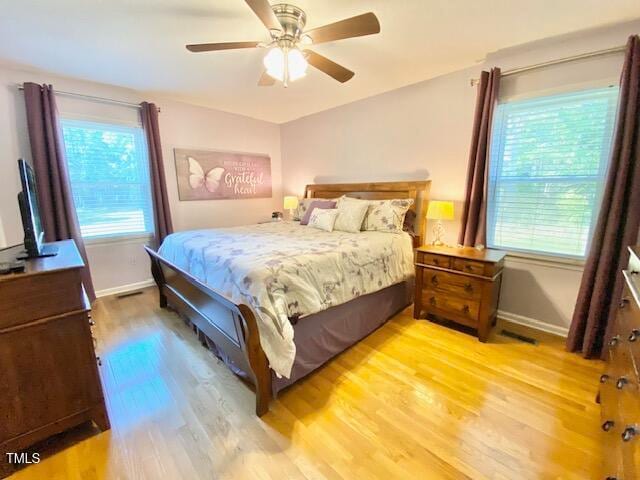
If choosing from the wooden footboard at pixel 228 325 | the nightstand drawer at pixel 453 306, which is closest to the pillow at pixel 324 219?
the nightstand drawer at pixel 453 306

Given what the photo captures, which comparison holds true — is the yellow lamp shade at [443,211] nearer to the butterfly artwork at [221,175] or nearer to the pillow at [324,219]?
the pillow at [324,219]

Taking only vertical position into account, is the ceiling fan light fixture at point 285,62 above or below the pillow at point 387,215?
above

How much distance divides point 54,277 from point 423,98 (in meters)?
3.44

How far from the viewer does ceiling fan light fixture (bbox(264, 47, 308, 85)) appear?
5.94ft

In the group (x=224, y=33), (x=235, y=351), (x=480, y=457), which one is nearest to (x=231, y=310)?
(x=235, y=351)

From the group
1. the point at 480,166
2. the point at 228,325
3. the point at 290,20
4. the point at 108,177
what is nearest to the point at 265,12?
the point at 290,20

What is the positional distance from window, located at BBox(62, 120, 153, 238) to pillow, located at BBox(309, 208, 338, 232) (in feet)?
7.10

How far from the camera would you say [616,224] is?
6.28 feet

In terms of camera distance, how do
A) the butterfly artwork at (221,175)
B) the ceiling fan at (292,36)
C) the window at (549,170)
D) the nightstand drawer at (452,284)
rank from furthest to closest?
the butterfly artwork at (221,175) < the nightstand drawer at (452,284) < the window at (549,170) < the ceiling fan at (292,36)

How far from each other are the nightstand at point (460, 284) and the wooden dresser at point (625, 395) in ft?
2.76

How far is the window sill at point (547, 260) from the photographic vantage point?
7.52 feet

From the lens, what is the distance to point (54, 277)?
1.32 meters

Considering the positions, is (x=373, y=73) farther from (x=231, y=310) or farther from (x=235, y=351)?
(x=235, y=351)

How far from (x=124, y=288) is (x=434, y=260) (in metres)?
3.73
